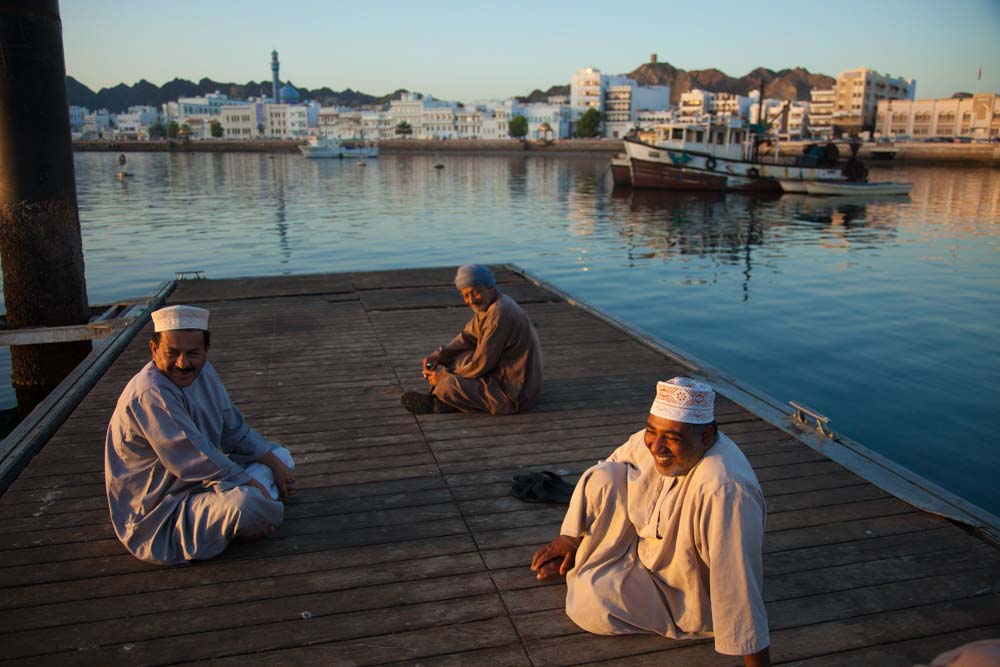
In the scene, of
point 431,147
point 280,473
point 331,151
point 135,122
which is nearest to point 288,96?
point 135,122

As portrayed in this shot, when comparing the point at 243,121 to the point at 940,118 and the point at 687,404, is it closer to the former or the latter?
the point at 940,118

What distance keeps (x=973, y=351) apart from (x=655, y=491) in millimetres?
10386

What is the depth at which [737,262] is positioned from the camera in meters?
19.2

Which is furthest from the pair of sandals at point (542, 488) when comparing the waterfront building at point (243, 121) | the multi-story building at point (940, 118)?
the waterfront building at point (243, 121)

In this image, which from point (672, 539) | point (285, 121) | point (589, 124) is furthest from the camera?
point (285, 121)

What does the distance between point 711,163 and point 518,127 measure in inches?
3482

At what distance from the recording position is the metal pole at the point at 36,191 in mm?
7293

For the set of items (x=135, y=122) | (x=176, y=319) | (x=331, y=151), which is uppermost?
(x=135, y=122)

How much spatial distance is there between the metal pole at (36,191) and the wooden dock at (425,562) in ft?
9.17

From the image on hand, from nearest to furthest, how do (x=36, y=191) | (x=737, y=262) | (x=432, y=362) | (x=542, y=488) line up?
(x=542, y=488) < (x=432, y=362) < (x=36, y=191) < (x=737, y=262)

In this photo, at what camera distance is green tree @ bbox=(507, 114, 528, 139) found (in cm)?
12263

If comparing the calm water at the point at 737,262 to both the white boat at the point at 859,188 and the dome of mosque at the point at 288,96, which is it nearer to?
the white boat at the point at 859,188

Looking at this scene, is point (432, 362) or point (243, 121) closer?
point (432, 362)

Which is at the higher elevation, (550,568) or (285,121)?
(285,121)
